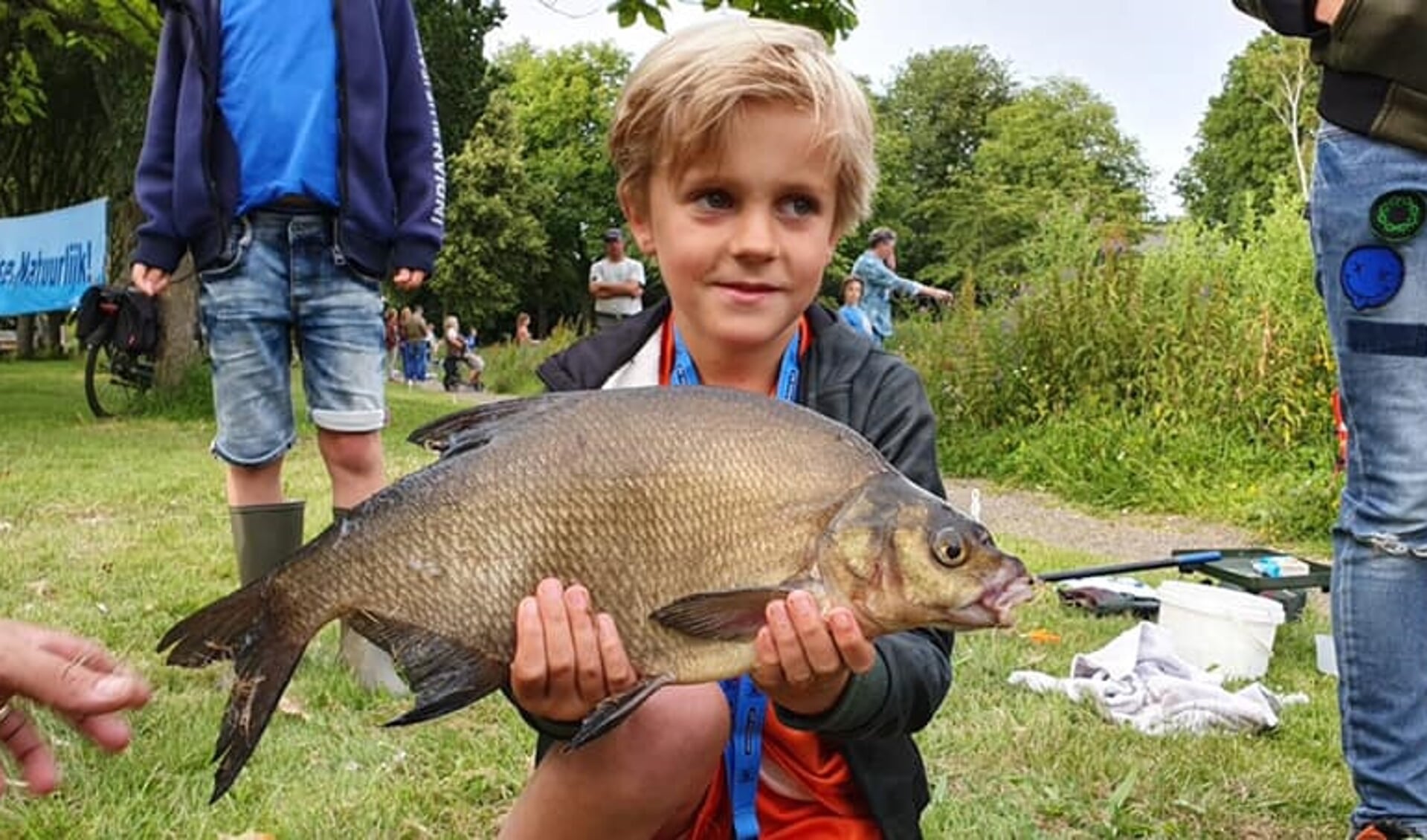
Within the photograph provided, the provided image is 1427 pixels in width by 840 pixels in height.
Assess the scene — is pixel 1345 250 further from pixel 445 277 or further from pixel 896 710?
pixel 445 277

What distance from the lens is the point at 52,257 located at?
12641 mm

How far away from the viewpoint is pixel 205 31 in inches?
133

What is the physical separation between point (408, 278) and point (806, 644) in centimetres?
240

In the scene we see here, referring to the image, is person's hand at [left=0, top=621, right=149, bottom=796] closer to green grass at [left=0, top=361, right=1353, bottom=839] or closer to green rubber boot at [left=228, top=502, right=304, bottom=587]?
green grass at [left=0, top=361, right=1353, bottom=839]

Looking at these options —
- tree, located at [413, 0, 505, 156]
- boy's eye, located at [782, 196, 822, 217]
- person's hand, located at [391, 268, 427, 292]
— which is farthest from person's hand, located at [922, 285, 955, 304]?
tree, located at [413, 0, 505, 156]

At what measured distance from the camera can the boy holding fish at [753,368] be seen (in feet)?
5.97

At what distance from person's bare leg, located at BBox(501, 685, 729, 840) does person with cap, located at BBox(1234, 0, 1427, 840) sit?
3.94 feet

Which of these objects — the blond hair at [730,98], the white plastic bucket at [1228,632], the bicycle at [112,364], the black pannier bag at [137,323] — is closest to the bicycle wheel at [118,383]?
the bicycle at [112,364]

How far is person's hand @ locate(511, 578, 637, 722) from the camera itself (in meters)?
1.53

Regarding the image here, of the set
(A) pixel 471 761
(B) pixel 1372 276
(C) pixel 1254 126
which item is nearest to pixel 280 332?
(A) pixel 471 761

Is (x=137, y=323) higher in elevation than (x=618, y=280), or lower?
lower

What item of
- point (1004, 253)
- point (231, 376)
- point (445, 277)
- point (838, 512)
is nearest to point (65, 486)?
→ point (231, 376)

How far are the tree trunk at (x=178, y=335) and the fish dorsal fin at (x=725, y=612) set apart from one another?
11.2m

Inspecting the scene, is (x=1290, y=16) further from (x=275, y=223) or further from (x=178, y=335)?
(x=178, y=335)
